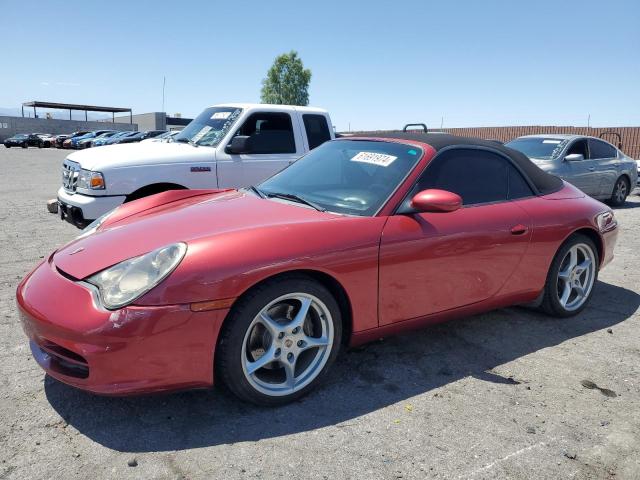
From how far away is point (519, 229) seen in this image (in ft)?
11.4

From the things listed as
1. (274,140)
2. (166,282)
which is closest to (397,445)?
(166,282)

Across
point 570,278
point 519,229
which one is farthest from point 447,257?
point 570,278

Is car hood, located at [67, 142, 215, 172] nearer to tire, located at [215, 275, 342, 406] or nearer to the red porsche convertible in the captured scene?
the red porsche convertible

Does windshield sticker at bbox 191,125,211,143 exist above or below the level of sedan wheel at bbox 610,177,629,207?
above

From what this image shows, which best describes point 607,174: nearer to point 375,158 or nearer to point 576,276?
point 576,276

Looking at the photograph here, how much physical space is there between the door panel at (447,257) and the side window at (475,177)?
0.10 meters

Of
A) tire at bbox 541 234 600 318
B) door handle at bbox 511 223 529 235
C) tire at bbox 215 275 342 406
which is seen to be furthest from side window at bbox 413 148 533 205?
tire at bbox 215 275 342 406

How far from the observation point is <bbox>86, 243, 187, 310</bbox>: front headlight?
7.53 ft

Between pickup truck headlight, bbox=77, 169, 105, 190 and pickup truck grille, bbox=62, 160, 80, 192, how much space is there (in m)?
0.21

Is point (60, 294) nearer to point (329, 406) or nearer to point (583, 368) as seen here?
point (329, 406)

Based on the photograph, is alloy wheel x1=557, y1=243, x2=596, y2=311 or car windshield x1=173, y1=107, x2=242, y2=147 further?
car windshield x1=173, y1=107, x2=242, y2=147

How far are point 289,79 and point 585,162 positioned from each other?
6354cm

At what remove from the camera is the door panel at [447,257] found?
9.52 feet

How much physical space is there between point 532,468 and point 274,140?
5.08 metres
